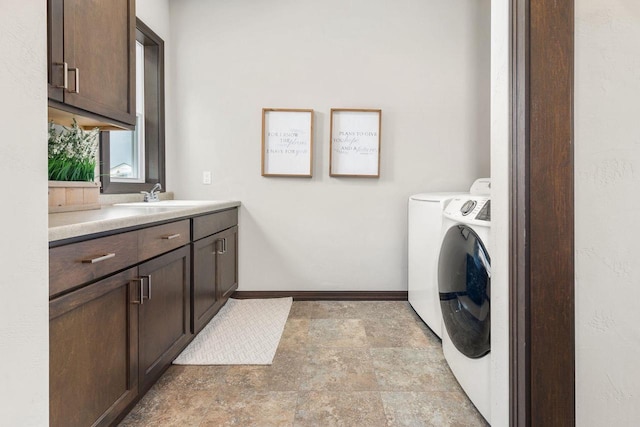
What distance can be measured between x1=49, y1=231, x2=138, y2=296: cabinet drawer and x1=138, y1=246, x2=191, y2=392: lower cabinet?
15 cm

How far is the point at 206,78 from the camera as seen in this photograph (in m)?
2.83

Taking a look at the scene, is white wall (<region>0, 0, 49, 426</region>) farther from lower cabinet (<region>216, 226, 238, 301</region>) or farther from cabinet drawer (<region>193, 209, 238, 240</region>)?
lower cabinet (<region>216, 226, 238, 301</region>)

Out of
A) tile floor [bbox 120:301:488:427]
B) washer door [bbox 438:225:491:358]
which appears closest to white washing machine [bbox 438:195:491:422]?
washer door [bbox 438:225:491:358]

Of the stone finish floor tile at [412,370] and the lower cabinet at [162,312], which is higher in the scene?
the lower cabinet at [162,312]

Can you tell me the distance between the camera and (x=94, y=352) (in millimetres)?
1141

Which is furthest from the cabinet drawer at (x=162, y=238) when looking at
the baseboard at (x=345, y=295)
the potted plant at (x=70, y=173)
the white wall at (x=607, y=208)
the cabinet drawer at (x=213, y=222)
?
the white wall at (x=607, y=208)

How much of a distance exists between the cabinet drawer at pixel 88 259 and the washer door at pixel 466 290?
1409mm

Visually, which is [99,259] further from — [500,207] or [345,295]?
A: [345,295]

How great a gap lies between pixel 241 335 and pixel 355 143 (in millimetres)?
1701

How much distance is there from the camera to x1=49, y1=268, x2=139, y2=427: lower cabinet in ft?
3.26

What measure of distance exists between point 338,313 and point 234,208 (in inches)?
46.0

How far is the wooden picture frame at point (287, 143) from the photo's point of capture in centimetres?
281

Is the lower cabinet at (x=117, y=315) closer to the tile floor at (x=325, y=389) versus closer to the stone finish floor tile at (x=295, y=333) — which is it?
the tile floor at (x=325, y=389)

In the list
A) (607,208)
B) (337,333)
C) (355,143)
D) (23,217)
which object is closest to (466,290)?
(607,208)
